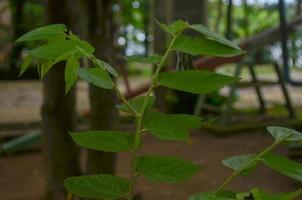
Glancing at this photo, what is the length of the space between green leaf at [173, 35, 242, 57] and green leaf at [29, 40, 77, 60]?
13 cm

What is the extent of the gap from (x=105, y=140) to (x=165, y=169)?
0.08m

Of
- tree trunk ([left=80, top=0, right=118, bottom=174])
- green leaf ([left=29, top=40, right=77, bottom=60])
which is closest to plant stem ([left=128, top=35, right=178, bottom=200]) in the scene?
green leaf ([left=29, top=40, right=77, bottom=60])

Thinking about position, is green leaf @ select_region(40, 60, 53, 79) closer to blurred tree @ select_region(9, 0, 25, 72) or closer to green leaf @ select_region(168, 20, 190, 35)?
green leaf @ select_region(168, 20, 190, 35)

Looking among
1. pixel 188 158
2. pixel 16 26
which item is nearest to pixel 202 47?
pixel 188 158

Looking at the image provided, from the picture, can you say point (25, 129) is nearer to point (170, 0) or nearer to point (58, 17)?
point (170, 0)

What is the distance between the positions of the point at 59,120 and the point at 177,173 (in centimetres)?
164

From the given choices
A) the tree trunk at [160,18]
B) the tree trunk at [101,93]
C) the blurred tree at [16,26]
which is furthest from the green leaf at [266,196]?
the blurred tree at [16,26]

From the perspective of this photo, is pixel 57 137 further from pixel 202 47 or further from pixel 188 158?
pixel 188 158

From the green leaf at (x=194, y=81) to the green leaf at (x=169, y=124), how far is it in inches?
1.6

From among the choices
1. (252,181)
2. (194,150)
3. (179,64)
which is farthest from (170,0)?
(179,64)

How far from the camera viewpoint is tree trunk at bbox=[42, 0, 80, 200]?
7.41ft

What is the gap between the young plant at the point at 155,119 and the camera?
26.0 inches

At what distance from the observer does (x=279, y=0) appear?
422 centimetres

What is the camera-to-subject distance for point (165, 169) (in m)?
0.69
